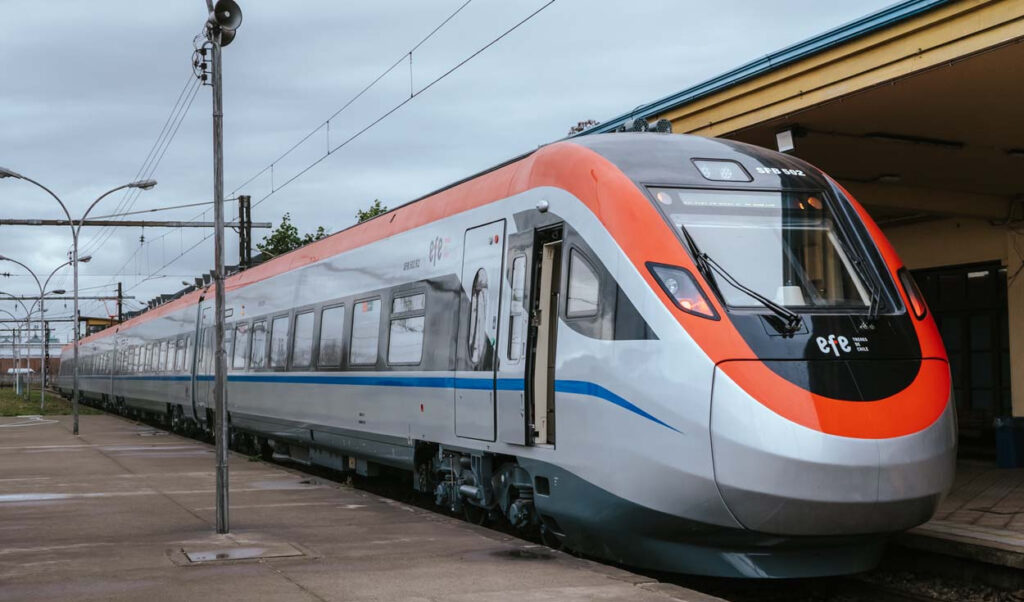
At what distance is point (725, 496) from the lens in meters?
7.25

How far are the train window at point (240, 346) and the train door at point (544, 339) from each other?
38.4 ft

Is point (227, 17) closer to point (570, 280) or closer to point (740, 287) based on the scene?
point (570, 280)

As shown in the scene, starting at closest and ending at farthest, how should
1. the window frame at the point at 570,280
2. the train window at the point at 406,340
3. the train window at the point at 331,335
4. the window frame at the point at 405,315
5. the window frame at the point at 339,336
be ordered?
1. the window frame at the point at 570,280
2. the window frame at the point at 405,315
3. the train window at the point at 406,340
4. the window frame at the point at 339,336
5. the train window at the point at 331,335

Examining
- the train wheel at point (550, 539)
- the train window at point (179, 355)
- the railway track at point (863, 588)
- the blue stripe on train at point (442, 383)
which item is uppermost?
the train window at point (179, 355)

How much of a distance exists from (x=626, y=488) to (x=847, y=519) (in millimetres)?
1455

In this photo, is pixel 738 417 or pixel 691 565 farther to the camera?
pixel 691 565

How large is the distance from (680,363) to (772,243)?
1415 mm

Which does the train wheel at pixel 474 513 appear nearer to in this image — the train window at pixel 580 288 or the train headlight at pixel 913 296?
the train window at pixel 580 288

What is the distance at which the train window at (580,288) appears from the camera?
8.35 metres

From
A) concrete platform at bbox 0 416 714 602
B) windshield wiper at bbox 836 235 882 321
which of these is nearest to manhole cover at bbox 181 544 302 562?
concrete platform at bbox 0 416 714 602

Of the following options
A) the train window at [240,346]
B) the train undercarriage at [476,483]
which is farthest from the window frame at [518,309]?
the train window at [240,346]

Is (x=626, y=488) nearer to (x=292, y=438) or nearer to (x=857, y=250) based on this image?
(x=857, y=250)

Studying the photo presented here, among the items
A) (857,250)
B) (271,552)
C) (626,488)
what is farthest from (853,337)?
(271,552)

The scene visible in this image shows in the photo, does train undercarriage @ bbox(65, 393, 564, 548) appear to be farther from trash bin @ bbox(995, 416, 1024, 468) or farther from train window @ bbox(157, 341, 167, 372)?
train window @ bbox(157, 341, 167, 372)
